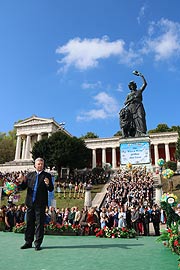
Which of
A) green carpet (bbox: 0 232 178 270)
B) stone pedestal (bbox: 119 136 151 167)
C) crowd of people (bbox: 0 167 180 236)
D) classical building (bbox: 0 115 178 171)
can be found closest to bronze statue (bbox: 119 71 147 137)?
stone pedestal (bbox: 119 136 151 167)

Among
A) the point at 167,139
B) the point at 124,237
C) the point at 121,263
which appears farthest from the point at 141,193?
the point at 167,139

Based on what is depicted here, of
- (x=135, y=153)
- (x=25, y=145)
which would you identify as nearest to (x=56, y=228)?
(x=135, y=153)

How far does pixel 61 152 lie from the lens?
49625 mm

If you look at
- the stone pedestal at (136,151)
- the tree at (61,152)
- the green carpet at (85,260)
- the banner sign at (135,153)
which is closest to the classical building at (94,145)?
the tree at (61,152)

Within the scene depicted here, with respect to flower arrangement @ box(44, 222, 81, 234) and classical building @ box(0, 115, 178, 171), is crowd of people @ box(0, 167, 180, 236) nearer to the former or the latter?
flower arrangement @ box(44, 222, 81, 234)

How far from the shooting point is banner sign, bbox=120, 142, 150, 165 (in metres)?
22.2

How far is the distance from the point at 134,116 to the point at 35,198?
20753 mm

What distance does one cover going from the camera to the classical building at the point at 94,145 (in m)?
65.2

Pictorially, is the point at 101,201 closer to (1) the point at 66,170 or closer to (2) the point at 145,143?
(2) the point at 145,143

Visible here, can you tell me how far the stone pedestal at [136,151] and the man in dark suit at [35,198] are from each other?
17393 mm

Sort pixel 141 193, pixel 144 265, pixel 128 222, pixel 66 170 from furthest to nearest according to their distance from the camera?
pixel 66 170 → pixel 141 193 → pixel 128 222 → pixel 144 265

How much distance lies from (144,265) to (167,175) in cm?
1341

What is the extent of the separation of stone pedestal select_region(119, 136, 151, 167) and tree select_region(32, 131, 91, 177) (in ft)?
90.8

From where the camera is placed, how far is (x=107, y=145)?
2773 inches
